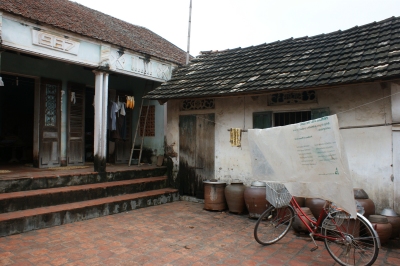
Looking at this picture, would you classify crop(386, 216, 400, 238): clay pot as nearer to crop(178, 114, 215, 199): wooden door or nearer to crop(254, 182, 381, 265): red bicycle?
crop(254, 182, 381, 265): red bicycle

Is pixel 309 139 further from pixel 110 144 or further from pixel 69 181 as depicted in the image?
pixel 110 144

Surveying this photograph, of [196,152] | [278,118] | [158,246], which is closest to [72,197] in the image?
[158,246]

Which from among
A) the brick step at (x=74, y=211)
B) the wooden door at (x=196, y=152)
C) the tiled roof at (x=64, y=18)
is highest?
the tiled roof at (x=64, y=18)

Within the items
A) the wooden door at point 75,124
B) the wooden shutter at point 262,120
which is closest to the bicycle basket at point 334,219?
the wooden shutter at point 262,120

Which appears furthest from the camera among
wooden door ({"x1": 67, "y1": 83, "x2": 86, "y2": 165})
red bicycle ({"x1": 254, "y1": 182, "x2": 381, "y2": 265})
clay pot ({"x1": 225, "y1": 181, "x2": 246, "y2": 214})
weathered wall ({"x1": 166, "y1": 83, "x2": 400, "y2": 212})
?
wooden door ({"x1": 67, "y1": 83, "x2": 86, "y2": 165})

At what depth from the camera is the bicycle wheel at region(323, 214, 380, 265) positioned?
406 cm

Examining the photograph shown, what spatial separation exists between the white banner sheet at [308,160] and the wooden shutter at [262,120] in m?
2.34

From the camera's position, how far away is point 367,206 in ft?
17.6

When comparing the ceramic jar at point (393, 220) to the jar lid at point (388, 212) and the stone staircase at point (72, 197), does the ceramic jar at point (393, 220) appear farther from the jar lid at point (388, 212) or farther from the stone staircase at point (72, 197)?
the stone staircase at point (72, 197)

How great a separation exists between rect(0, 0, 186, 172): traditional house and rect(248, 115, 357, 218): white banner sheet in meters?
4.88

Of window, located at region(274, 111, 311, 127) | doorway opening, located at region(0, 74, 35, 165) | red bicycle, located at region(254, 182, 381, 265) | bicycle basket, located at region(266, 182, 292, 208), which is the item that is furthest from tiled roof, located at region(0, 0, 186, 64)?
red bicycle, located at region(254, 182, 381, 265)

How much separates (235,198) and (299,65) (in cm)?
361

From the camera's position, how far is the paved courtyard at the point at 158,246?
14.5ft

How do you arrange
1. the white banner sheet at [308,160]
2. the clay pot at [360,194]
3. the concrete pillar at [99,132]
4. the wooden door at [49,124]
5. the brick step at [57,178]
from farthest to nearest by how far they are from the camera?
the wooden door at [49,124], the concrete pillar at [99,132], the brick step at [57,178], the clay pot at [360,194], the white banner sheet at [308,160]
